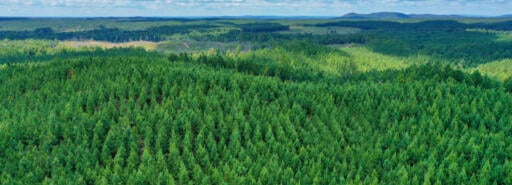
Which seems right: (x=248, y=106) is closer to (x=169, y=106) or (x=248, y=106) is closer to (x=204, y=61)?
(x=169, y=106)

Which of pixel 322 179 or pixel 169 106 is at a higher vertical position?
pixel 169 106

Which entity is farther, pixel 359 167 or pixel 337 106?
pixel 337 106

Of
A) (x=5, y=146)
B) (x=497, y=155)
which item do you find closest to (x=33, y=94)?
(x=5, y=146)

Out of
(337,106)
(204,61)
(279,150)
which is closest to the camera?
(279,150)

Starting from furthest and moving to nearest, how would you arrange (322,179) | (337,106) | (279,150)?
(337,106) → (279,150) → (322,179)

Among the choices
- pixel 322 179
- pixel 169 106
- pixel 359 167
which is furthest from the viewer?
pixel 169 106

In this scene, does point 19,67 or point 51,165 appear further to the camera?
point 19,67

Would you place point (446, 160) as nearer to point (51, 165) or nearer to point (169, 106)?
point (169, 106)

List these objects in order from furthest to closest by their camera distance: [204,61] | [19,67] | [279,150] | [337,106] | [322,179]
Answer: [204,61] < [19,67] < [337,106] < [279,150] < [322,179]

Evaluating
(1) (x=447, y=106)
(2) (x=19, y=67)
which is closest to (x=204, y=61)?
(2) (x=19, y=67)
